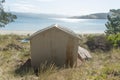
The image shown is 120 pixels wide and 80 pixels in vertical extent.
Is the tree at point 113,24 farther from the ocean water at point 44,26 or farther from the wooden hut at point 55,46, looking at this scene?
the ocean water at point 44,26

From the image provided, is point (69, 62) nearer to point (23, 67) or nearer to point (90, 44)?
point (23, 67)

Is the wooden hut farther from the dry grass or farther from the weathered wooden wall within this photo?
the dry grass

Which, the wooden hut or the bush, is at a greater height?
the wooden hut

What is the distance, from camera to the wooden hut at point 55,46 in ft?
39.7

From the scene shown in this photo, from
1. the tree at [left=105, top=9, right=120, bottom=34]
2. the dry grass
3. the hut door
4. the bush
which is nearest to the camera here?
the dry grass

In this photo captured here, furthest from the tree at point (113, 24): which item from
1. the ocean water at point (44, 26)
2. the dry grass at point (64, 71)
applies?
the ocean water at point (44, 26)

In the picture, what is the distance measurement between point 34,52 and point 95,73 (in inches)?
155

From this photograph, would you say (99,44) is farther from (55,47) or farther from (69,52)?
(55,47)

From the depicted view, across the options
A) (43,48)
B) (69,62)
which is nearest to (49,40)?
(43,48)

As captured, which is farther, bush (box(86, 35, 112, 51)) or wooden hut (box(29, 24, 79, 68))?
bush (box(86, 35, 112, 51))

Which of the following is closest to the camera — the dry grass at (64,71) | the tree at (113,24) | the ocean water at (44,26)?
the dry grass at (64,71)

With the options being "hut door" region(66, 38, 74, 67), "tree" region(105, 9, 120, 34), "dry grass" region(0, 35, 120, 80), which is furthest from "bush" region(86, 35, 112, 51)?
"tree" region(105, 9, 120, 34)

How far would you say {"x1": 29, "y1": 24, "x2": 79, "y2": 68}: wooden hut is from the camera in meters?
12.1

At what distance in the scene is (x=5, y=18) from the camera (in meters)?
30.0
